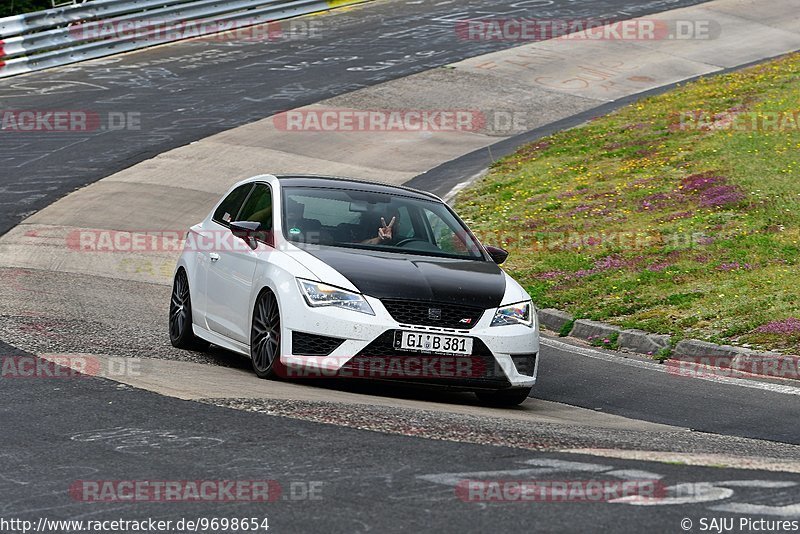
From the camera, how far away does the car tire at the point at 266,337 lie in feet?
31.2

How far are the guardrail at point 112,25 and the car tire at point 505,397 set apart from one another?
22.0m

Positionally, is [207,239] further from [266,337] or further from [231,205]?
[266,337]

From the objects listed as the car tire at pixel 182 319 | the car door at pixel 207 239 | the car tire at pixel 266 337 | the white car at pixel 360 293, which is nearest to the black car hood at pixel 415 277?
the white car at pixel 360 293

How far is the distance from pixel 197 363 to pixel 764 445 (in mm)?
4675

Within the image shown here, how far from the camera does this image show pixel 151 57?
3198 centimetres

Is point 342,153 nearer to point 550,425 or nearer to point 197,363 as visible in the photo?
point 197,363

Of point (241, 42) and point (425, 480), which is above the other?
point (425, 480)

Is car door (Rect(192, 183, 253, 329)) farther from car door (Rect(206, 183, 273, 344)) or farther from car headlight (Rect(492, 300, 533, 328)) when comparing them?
car headlight (Rect(492, 300, 533, 328))

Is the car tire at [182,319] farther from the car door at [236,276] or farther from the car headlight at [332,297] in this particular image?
the car headlight at [332,297]

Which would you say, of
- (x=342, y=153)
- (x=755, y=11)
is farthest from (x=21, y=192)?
(x=755, y=11)

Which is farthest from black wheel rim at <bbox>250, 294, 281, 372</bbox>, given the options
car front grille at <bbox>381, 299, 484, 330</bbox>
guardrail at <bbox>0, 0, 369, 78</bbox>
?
guardrail at <bbox>0, 0, 369, 78</bbox>

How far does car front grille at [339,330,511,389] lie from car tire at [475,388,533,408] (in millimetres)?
384

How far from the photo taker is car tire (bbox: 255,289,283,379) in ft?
31.2

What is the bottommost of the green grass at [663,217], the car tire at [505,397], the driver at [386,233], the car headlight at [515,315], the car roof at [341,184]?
the green grass at [663,217]
